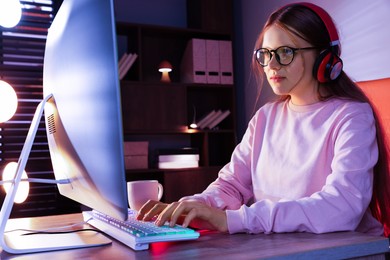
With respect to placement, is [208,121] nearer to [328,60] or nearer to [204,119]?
[204,119]

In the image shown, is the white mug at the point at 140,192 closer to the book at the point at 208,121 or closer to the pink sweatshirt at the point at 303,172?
the pink sweatshirt at the point at 303,172

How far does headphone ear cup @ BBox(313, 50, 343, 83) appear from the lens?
3.73 ft

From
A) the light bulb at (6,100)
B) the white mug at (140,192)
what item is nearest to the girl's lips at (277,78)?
the white mug at (140,192)

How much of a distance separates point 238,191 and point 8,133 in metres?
2.41

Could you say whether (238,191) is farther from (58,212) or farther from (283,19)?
(58,212)

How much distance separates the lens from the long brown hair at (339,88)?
1080 millimetres

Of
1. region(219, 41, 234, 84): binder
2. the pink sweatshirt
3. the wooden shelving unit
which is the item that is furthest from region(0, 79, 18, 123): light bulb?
region(219, 41, 234, 84): binder

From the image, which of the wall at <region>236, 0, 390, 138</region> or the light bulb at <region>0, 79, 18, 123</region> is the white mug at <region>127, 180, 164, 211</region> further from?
the wall at <region>236, 0, 390, 138</region>

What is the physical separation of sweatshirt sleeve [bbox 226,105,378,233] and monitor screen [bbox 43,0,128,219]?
30cm

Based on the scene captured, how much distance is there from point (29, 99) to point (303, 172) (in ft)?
8.77

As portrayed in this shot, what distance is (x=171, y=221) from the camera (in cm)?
81

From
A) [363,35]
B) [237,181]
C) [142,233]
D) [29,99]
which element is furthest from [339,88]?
[29,99]

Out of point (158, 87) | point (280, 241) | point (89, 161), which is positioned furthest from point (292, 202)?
point (158, 87)

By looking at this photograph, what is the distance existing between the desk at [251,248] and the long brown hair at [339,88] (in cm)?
35
